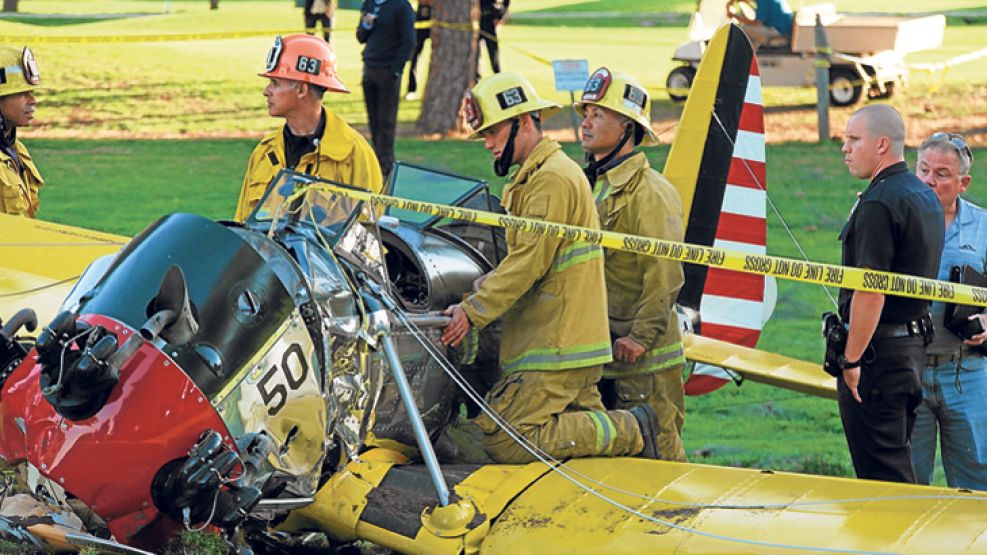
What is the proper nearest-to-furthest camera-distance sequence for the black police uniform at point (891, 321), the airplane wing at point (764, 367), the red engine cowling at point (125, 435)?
the red engine cowling at point (125, 435)
the black police uniform at point (891, 321)
the airplane wing at point (764, 367)

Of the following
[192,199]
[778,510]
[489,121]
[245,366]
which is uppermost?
[489,121]

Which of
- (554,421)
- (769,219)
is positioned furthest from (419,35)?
(554,421)

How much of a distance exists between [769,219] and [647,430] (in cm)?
1006

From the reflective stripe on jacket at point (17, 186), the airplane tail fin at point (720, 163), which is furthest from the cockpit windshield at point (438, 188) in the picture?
the airplane tail fin at point (720, 163)

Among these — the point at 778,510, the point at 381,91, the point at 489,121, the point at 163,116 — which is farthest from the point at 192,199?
the point at 778,510

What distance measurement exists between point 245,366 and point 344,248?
911 mm

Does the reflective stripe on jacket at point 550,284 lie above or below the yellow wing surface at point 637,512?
above

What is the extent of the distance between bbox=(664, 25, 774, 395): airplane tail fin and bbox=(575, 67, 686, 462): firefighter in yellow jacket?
2.11 metres

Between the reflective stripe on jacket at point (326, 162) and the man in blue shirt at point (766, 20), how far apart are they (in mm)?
15452

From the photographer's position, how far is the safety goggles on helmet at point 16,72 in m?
8.02

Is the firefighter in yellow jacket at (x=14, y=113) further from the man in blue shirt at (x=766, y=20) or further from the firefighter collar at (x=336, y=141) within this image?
the man in blue shirt at (x=766, y=20)

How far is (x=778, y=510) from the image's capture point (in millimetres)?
5297

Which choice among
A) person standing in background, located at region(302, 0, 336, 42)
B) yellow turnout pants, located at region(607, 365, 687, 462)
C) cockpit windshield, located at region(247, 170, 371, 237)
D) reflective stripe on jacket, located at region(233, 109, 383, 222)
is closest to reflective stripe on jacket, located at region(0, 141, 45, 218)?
reflective stripe on jacket, located at region(233, 109, 383, 222)

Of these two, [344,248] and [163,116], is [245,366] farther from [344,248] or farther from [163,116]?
[163,116]
